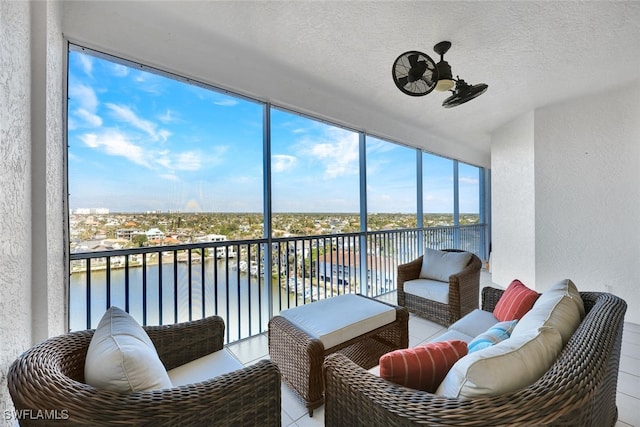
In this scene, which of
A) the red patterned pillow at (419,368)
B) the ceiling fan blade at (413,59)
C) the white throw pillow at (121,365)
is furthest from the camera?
the ceiling fan blade at (413,59)

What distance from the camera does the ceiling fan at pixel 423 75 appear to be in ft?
6.64

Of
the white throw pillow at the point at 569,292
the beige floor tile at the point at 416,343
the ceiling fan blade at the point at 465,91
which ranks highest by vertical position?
the ceiling fan blade at the point at 465,91

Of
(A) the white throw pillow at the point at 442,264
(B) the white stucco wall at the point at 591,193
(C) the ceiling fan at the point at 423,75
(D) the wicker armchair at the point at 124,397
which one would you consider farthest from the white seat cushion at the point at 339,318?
(B) the white stucco wall at the point at 591,193

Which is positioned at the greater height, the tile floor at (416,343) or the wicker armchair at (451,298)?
the wicker armchair at (451,298)

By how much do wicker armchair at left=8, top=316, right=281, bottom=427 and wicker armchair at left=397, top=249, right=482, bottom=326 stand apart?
6.83 feet

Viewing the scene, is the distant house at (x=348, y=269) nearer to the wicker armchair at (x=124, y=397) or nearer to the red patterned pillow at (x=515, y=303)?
the red patterned pillow at (x=515, y=303)

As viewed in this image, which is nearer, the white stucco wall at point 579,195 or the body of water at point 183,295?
the body of water at point 183,295

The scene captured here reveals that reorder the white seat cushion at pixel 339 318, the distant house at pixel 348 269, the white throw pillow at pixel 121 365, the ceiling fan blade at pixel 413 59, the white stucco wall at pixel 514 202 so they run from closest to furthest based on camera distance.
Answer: the white throw pillow at pixel 121 365 < the white seat cushion at pixel 339 318 < the ceiling fan blade at pixel 413 59 < the distant house at pixel 348 269 < the white stucco wall at pixel 514 202

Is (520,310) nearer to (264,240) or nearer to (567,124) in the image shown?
(264,240)

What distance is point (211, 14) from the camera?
1923mm

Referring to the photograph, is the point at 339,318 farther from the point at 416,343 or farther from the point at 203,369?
the point at 416,343

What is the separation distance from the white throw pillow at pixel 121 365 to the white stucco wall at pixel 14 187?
33 centimetres

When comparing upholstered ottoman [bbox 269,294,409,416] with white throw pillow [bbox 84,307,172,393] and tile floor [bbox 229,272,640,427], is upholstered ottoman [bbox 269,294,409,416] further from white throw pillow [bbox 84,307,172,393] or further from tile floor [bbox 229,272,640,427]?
white throw pillow [bbox 84,307,172,393]

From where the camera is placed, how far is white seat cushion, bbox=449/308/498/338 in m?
1.66
